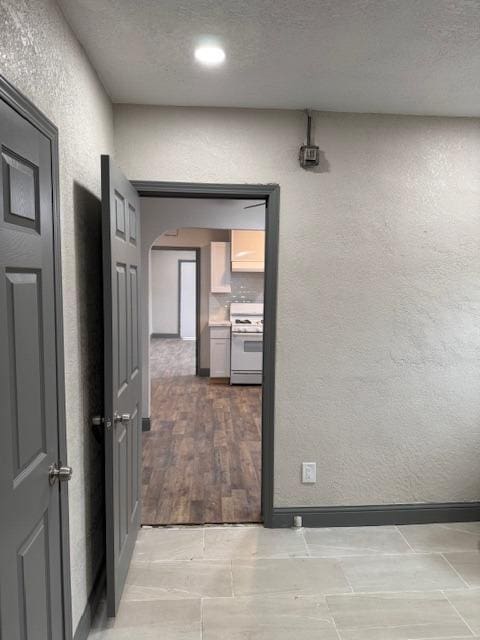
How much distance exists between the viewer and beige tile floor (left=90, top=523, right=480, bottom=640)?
1.91 meters

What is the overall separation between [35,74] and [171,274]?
29.9 ft

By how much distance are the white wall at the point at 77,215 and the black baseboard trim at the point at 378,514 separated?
1.12 metres

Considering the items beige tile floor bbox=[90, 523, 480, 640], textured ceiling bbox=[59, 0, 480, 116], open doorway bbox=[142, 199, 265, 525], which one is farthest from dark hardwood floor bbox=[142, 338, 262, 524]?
textured ceiling bbox=[59, 0, 480, 116]

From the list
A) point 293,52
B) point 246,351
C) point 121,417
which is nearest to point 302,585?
point 121,417

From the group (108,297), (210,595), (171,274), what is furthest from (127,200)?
(171,274)

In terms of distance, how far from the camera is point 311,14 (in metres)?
1.57

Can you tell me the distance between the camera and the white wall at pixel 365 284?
Answer: 98.7 inches

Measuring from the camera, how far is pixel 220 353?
251 inches

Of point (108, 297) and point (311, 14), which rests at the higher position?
point (311, 14)

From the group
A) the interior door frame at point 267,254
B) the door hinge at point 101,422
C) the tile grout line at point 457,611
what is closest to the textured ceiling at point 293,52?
the interior door frame at point 267,254

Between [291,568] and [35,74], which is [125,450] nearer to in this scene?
[291,568]

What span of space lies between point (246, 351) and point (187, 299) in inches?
179

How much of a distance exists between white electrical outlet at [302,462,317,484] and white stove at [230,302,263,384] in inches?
134

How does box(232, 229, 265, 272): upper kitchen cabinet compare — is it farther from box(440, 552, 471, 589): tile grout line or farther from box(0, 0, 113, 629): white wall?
box(440, 552, 471, 589): tile grout line
